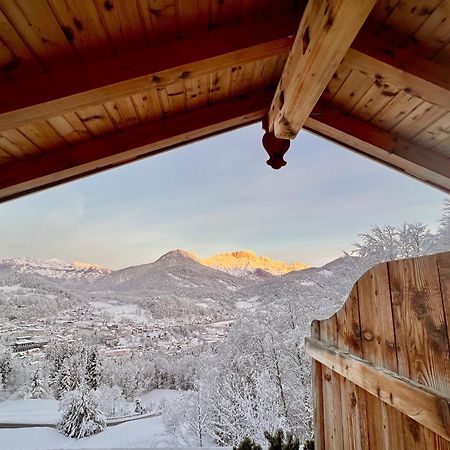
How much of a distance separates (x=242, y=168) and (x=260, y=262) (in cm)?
160

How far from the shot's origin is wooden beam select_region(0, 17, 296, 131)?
1.01 metres

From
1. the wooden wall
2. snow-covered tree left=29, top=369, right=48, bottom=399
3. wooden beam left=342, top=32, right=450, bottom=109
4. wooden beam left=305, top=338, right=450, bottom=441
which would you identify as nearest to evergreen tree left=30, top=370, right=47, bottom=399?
snow-covered tree left=29, top=369, right=48, bottom=399

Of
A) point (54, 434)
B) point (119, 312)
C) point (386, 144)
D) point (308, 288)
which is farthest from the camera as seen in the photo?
point (308, 288)

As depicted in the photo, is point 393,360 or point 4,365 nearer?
point 393,360

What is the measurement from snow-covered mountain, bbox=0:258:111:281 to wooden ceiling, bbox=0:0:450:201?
3126 mm

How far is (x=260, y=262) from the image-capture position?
5465 mm

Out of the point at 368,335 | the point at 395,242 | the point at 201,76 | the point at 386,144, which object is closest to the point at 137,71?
the point at 201,76

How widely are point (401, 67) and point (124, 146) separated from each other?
4.02 ft

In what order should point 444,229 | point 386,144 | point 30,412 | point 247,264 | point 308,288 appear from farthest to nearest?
point 247,264 < point 308,288 < point 444,229 < point 30,412 < point 386,144

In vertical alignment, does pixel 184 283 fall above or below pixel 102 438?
above

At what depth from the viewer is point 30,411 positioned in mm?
3768

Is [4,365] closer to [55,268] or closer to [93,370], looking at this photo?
[93,370]

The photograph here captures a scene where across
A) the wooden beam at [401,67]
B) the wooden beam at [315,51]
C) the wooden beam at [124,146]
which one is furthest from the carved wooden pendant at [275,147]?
the wooden beam at [401,67]

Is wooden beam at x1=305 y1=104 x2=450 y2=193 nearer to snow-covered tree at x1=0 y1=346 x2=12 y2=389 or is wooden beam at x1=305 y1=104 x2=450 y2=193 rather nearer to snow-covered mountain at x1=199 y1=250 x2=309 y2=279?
snow-covered mountain at x1=199 y1=250 x2=309 y2=279
